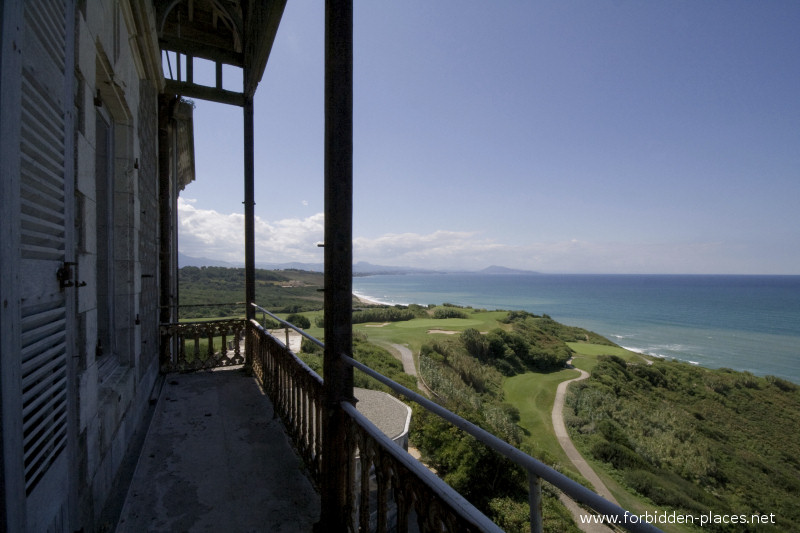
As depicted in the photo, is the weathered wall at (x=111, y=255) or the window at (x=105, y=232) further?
the window at (x=105, y=232)

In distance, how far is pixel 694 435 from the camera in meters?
19.2

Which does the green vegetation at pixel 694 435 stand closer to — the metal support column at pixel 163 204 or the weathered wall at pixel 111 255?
the metal support column at pixel 163 204

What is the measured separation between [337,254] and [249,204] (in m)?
3.78

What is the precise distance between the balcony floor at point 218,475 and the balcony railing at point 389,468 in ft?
0.60

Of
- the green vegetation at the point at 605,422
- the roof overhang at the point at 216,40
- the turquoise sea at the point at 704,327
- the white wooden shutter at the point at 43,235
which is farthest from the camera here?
the turquoise sea at the point at 704,327

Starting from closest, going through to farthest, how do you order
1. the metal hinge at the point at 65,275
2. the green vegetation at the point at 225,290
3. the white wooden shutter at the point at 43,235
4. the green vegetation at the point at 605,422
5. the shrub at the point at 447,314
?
1. the white wooden shutter at the point at 43,235
2. the metal hinge at the point at 65,275
3. the green vegetation at the point at 605,422
4. the green vegetation at the point at 225,290
5. the shrub at the point at 447,314

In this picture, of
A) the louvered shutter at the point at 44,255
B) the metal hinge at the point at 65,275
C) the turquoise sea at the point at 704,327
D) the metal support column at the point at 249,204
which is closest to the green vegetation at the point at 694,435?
the turquoise sea at the point at 704,327

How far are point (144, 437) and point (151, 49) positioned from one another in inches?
146

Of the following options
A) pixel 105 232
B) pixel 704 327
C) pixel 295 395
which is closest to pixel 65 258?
pixel 105 232

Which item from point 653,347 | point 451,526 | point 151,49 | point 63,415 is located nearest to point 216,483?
point 63,415

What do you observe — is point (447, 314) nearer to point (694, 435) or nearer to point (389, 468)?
point (694, 435)

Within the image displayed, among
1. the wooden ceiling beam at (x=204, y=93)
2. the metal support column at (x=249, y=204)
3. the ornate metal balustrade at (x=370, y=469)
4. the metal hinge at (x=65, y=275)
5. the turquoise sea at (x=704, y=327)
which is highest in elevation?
the wooden ceiling beam at (x=204, y=93)

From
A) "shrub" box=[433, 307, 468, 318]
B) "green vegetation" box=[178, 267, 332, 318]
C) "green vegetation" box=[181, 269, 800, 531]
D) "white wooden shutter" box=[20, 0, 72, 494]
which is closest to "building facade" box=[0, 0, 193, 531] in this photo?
"white wooden shutter" box=[20, 0, 72, 494]

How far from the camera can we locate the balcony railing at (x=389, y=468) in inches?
29.7
